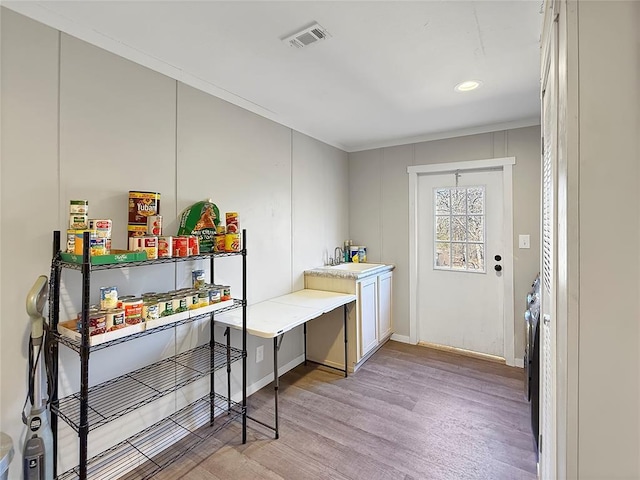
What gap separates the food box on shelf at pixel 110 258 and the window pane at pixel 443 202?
3.05 meters

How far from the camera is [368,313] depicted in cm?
322

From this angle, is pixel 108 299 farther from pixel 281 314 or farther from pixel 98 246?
pixel 281 314

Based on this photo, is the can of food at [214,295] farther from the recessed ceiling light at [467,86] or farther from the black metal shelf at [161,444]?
the recessed ceiling light at [467,86]

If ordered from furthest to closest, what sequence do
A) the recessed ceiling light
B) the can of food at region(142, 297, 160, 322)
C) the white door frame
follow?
the white door frame, the recessed ceiling light, the can of food at region(142, 297, 160, 322)

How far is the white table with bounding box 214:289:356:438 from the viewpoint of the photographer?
2.08m

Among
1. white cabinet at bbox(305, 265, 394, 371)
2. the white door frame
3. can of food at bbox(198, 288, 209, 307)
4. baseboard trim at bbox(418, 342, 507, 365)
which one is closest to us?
can of food at bbox(198, 288, 209, 307)

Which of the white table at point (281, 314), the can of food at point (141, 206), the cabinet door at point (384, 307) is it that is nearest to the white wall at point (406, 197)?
the cabinet door at point (384, 307)

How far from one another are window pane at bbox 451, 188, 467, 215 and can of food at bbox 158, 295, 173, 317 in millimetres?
3007

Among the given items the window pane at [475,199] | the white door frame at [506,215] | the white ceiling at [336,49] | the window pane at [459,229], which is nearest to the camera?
the white ceiling at [336,49]

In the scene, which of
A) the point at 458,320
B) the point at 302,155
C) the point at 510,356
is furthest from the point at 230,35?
the point at 510,356

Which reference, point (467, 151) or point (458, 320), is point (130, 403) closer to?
point (458, 320)

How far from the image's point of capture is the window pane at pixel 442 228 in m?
3.59

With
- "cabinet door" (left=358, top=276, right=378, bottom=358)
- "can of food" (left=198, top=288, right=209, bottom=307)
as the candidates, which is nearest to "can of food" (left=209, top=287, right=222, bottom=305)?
"can of food" (left=198, top=288, right=209, bottom=307)

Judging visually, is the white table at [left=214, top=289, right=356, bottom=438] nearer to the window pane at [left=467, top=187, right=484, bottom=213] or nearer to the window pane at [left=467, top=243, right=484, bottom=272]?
the window pane at [left=467, top=243, right=484, bottom=272]
